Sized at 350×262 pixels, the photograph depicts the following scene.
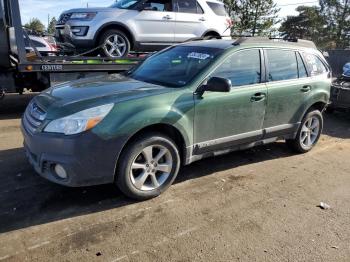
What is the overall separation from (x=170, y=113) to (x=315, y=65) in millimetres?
2972

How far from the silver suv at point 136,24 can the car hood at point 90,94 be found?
3964 mm

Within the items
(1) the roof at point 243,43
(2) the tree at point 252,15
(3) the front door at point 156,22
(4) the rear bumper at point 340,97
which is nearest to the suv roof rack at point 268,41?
(1) the roof at point 243,43

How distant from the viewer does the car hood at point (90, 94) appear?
3.93 metres

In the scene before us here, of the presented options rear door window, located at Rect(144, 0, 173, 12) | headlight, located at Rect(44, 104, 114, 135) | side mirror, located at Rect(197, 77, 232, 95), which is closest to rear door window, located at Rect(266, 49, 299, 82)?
side mirror, located at Rect(197, 77, 232, 95)

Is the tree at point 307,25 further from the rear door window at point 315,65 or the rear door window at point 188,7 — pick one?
the rear door window at point 315,65

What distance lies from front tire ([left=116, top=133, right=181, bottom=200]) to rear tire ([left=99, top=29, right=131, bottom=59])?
4.86 meters

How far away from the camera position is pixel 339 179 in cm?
528

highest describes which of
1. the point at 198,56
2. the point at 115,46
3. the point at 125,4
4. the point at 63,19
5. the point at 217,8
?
the point at 125,4

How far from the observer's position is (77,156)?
3.75 meters

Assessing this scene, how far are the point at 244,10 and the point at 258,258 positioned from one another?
109 ft

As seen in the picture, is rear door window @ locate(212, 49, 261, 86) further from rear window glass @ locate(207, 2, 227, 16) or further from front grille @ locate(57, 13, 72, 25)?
rear window glass @ locate(207, 2, 227, 16)

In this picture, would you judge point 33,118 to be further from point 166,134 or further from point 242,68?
point 242,68

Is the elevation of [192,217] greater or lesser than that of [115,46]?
lesser

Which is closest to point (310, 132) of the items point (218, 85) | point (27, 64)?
point (218, 85)
